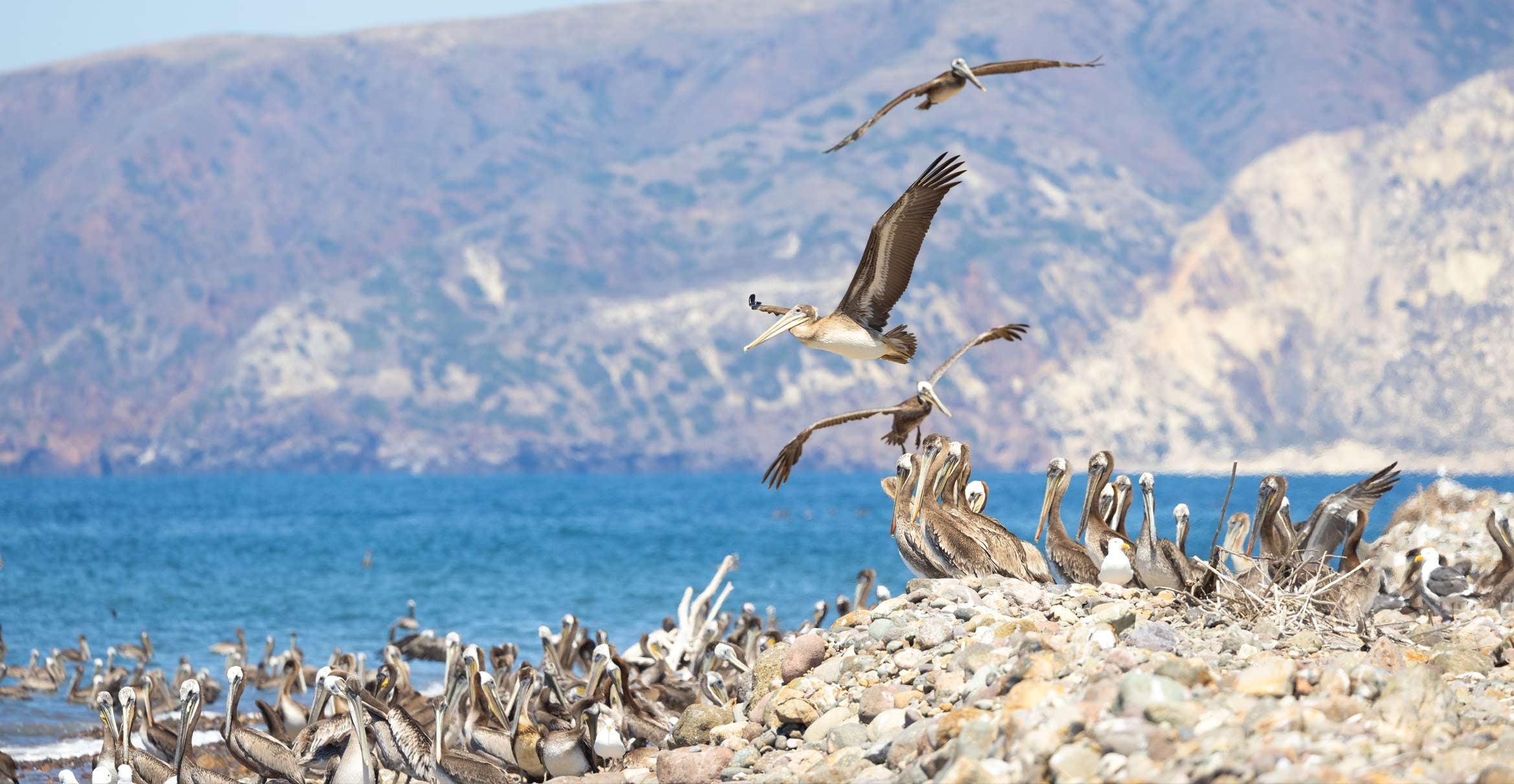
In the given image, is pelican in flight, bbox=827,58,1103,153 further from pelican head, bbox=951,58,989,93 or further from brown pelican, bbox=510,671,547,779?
brown pelican, bbox=510,671,547,779

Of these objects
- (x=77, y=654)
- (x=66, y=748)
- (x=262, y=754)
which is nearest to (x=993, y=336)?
(x=262, y=754)

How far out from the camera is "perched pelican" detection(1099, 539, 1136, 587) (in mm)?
11281

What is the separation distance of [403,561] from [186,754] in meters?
43.2

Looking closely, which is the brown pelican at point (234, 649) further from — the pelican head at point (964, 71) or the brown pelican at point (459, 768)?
the pelican head at point (964, 71)

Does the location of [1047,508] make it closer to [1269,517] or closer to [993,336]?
[993,336]

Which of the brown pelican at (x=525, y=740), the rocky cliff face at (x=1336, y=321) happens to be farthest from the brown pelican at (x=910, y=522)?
the rocky cliff face at (x=1336, y=321)

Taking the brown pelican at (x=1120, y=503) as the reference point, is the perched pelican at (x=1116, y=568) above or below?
below

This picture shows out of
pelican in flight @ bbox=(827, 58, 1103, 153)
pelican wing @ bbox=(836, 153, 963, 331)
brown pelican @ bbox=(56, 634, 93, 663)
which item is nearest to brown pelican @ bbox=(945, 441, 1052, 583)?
pelican wing @ bbox=(836, 153, 963, 331)

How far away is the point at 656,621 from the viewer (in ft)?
110

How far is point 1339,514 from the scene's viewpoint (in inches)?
573

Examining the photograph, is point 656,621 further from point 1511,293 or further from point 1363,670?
point 1511,293

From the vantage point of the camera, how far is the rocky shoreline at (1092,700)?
7.43m

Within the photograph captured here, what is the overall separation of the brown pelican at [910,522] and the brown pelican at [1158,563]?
136 centimetres

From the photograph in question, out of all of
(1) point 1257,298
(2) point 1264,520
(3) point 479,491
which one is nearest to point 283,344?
(3) point 479,491
